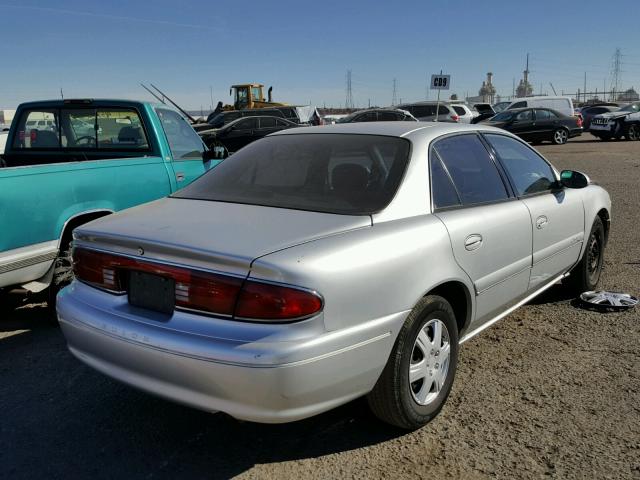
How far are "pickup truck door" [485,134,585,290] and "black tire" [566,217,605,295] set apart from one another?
27 centimetres

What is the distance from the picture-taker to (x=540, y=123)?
23359mm

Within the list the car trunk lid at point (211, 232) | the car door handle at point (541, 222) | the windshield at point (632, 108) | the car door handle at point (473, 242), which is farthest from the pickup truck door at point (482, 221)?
the windshield at point (632, 108)

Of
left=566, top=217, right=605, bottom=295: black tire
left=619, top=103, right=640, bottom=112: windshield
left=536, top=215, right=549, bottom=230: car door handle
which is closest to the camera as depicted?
left=536, top=215, right=549, bottom=230: car door handle

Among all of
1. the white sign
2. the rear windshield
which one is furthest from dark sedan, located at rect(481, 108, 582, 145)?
the rear windshield

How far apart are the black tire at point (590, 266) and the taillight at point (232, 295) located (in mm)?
3382

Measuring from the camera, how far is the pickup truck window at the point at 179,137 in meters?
5.80

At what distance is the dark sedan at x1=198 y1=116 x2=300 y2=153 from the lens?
63.5 ft

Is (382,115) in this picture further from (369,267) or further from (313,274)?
(313,274)

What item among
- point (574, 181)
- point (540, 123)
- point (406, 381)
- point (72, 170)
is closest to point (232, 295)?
point (406, 381)

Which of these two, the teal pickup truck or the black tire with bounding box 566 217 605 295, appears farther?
the black tire with bounding box 566 217 605 295

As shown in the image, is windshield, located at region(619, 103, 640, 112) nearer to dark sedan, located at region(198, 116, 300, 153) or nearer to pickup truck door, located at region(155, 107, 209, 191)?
dark sedan, located at region(198, 116, 300, 153)

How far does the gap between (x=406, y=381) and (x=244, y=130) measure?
18235 mm

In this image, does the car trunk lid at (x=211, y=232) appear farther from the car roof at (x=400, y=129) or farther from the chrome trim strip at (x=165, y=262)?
the car roof at (x=400, y=129)

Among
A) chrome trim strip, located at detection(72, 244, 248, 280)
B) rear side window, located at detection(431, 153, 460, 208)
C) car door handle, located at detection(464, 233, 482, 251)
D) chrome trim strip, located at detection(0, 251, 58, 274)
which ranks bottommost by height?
chrome trim strip, located at detection(0, 251, 58, 274)
